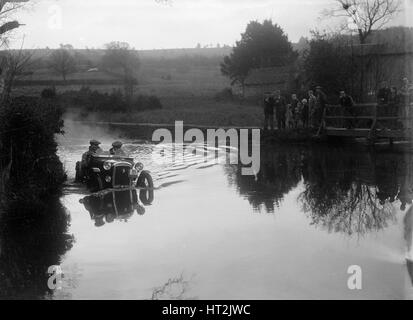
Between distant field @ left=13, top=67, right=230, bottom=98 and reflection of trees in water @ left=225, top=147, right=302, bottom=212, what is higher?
distant field @ left=13, top=67, right=230, bottom=98

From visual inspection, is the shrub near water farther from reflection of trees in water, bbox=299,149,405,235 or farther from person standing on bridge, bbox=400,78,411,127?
person standing on bridge, bbox=400,78,411,127

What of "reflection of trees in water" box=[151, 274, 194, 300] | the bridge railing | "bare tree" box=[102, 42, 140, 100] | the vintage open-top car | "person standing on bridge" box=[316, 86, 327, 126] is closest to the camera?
"reflection of trees in water" box=[151, 274, 194, 300]

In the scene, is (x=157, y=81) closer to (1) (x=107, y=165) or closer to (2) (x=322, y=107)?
(2) (x=322, y=107)

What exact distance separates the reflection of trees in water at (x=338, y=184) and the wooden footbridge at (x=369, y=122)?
1.38m

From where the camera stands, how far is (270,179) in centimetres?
1928

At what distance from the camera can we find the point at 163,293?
7902 millimetres

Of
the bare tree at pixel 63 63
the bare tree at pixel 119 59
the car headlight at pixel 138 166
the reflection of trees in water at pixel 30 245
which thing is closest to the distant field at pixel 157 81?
the bare tree at pixel 63 63

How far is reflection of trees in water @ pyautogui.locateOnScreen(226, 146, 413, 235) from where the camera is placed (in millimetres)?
12812

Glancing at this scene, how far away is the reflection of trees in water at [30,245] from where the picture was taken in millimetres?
8445

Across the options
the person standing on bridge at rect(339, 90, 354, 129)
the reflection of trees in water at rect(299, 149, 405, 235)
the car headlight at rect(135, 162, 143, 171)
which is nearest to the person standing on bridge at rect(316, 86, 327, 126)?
the person standing on bridge at rect(339, 90, 354, 129)

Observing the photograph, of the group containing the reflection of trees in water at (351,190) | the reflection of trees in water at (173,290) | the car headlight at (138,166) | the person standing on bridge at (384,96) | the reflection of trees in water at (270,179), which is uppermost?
the person standing on bridge at (384,96)

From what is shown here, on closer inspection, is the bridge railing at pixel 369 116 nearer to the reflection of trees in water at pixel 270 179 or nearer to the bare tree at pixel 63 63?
the reflection of trees in water at pixel 270 179

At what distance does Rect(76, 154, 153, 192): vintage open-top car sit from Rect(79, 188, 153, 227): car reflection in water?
24 cm
